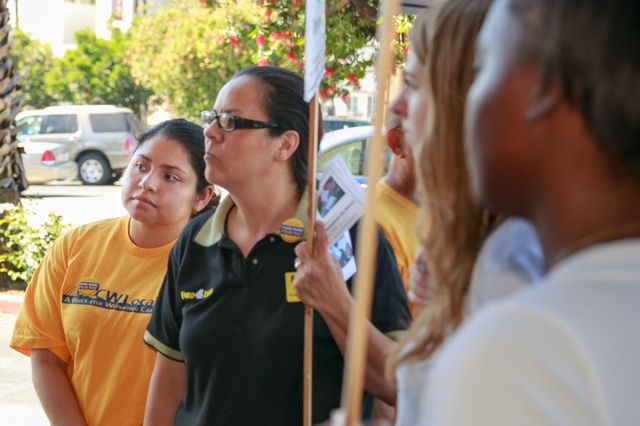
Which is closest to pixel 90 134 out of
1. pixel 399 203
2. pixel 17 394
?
pixel 17 394

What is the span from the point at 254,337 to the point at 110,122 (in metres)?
23.6

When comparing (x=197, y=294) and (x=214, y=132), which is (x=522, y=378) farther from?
(x=214, y=132)

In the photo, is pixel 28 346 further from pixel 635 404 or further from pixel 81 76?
pixel 81 76

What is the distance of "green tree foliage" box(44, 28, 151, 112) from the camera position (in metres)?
36.0

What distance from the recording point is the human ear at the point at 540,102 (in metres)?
1.09

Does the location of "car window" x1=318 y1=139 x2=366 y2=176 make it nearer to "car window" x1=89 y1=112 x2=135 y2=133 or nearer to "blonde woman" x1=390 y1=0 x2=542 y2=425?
"blonde woman" x1=390 y1=0 x2=542 y2=425

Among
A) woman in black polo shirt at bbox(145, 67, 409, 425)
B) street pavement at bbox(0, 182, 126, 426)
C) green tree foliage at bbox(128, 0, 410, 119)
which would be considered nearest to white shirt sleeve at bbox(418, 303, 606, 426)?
woman in black polo shirt at bbox(145, 67, 409, 425)

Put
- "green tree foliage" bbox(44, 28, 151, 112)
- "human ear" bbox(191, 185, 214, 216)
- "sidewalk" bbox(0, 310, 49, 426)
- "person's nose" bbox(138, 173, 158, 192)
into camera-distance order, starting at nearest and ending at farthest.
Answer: "person's nose" bbox(138, 173, 158, 192), "human ear" bbox(191, 185, 214, 216), "sidewalk" bbox(0, 310, 49, 426), "green tree foliage" bbox(44, 28, 151, 112)

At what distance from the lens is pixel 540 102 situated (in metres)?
1.09

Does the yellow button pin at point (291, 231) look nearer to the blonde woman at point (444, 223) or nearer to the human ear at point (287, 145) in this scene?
the human ear at point (287, 145)

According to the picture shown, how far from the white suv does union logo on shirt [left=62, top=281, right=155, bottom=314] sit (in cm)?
2188

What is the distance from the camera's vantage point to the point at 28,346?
3510 mm

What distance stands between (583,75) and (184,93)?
3069 cm

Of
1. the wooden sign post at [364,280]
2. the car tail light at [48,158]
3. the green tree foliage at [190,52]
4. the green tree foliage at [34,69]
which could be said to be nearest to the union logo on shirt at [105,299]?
the wooden sign post at [364,280]
